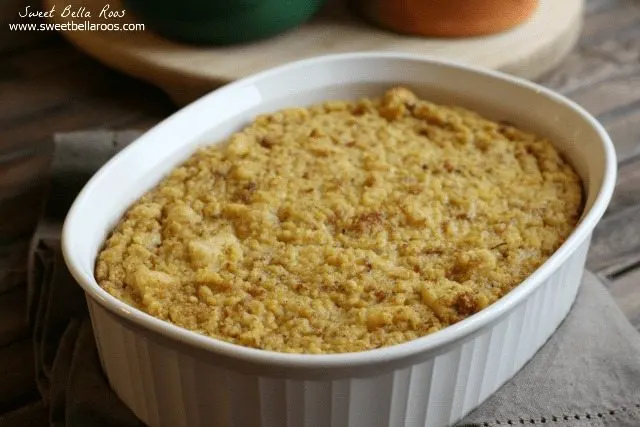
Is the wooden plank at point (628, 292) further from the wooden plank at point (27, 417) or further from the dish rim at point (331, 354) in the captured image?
the wooden plank at point (27, 417)

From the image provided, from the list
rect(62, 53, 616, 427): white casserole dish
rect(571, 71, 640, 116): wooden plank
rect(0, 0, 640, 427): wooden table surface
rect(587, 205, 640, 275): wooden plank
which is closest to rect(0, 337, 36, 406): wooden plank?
rect(0, 0, 640, 427): wooden table surface

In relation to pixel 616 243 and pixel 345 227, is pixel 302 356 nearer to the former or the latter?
pixel 345 227

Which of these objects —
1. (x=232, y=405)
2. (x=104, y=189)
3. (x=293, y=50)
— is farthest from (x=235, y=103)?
(x=232, y=405)

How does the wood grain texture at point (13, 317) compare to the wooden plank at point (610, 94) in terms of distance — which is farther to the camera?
the wooden plank at point (610, 94)

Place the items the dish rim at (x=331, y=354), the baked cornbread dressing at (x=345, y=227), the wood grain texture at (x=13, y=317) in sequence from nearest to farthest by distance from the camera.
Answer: the dish rim at (x=331, y=354) < the baked cornbread dressing at (x=345, y=227) < the wood grain texture at (x=13, y=317)

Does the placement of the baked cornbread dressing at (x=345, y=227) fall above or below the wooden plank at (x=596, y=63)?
above

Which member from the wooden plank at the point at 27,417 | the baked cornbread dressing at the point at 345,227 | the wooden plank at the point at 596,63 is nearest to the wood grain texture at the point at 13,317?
the wooden plank at the point at 27,417
